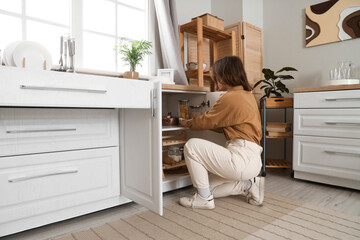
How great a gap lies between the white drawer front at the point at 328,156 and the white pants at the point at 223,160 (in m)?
0.79

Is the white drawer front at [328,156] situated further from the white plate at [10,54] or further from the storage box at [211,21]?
the white plate at [10,54]

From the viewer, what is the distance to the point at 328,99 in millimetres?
2008

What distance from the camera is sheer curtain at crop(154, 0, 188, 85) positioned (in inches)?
89.4

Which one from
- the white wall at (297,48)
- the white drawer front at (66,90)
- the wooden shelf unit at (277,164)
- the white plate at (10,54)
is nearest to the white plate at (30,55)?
the white plate at (10,54)

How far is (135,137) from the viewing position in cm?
→ 146

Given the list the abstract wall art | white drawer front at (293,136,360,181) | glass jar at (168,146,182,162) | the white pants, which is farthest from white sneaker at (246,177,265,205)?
the abstract wall art

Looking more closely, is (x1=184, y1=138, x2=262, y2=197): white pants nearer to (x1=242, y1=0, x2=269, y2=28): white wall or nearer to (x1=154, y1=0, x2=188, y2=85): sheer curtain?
(x1=154, y1=0, x2=188, y2=85): sheer curtain

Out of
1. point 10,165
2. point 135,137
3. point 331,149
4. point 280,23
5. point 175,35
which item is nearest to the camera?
point 10,165

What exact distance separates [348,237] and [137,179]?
3.73 ft

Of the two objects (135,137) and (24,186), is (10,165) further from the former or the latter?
(135,137)

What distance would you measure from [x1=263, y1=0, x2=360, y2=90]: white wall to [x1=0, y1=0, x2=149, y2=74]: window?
1.57m

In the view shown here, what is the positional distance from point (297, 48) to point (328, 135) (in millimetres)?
1212

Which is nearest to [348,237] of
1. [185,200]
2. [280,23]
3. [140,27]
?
[185,200]

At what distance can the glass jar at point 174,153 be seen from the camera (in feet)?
6.58
